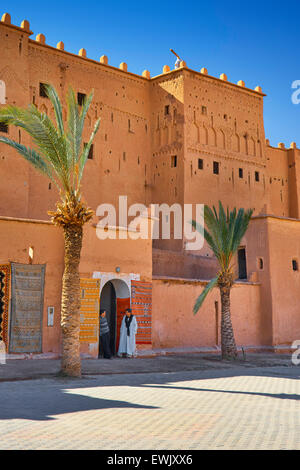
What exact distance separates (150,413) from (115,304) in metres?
9.34

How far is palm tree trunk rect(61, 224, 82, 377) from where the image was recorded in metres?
10.4

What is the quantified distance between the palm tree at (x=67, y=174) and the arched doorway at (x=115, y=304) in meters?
4.49

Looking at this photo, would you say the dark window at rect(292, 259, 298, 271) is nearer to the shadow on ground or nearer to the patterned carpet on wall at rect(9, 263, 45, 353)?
the shadow on ground

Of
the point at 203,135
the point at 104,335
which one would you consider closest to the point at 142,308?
the point at 104,335

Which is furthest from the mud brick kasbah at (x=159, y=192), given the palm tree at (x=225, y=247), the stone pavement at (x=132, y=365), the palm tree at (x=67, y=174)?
the palm tree at (x=67, y=174)

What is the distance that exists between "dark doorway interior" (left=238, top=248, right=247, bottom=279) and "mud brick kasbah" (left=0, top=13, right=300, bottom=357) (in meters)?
0.04

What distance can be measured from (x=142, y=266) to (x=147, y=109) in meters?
12.1

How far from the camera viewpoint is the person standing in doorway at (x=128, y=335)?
14.5 meters

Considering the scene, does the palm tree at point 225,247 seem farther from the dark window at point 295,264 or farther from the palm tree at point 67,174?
the palm tree at point 67,174

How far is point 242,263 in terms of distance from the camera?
21.5m

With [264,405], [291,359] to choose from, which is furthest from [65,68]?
[264,405]

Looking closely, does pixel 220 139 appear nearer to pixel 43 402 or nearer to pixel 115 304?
pixel 115 304

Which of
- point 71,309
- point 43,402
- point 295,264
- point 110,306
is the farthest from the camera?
point 295,264

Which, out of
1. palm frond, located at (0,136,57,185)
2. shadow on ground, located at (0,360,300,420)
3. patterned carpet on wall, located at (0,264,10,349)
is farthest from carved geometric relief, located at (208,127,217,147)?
palm frond, located at (0,136,57,185)
